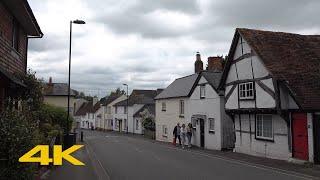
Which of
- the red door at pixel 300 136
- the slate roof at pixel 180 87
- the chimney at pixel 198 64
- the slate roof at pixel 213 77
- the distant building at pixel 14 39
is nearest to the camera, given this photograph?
the distant building at pixel 14 39

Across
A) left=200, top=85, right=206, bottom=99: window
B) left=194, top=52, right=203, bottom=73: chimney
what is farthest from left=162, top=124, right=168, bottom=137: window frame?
left=200, top=85, right=206, bottom=99: window

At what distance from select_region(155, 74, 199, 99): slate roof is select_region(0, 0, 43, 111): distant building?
2027 cm

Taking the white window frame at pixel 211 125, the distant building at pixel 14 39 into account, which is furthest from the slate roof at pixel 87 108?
the distant building at pixel 14 39

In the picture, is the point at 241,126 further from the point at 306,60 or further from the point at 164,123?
the point at 164,123

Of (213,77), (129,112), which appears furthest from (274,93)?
(129,112)

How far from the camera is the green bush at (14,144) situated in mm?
7070

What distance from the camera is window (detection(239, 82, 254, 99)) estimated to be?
77.7 feet

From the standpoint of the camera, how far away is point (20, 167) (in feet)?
25.2

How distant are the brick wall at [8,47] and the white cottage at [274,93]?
12.5 meters

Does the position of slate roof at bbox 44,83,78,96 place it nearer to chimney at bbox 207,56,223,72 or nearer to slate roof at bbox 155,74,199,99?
slate roof at bbox 155,74,199,99

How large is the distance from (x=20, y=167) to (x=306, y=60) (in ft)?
59.5

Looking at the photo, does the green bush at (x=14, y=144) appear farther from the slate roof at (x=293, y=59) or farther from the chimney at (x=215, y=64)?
the chimney at (x=215, y=64)

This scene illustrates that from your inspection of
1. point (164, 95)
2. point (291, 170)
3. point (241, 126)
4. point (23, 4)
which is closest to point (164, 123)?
point (164, 95)

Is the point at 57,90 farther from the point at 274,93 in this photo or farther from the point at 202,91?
the point at 274,93
